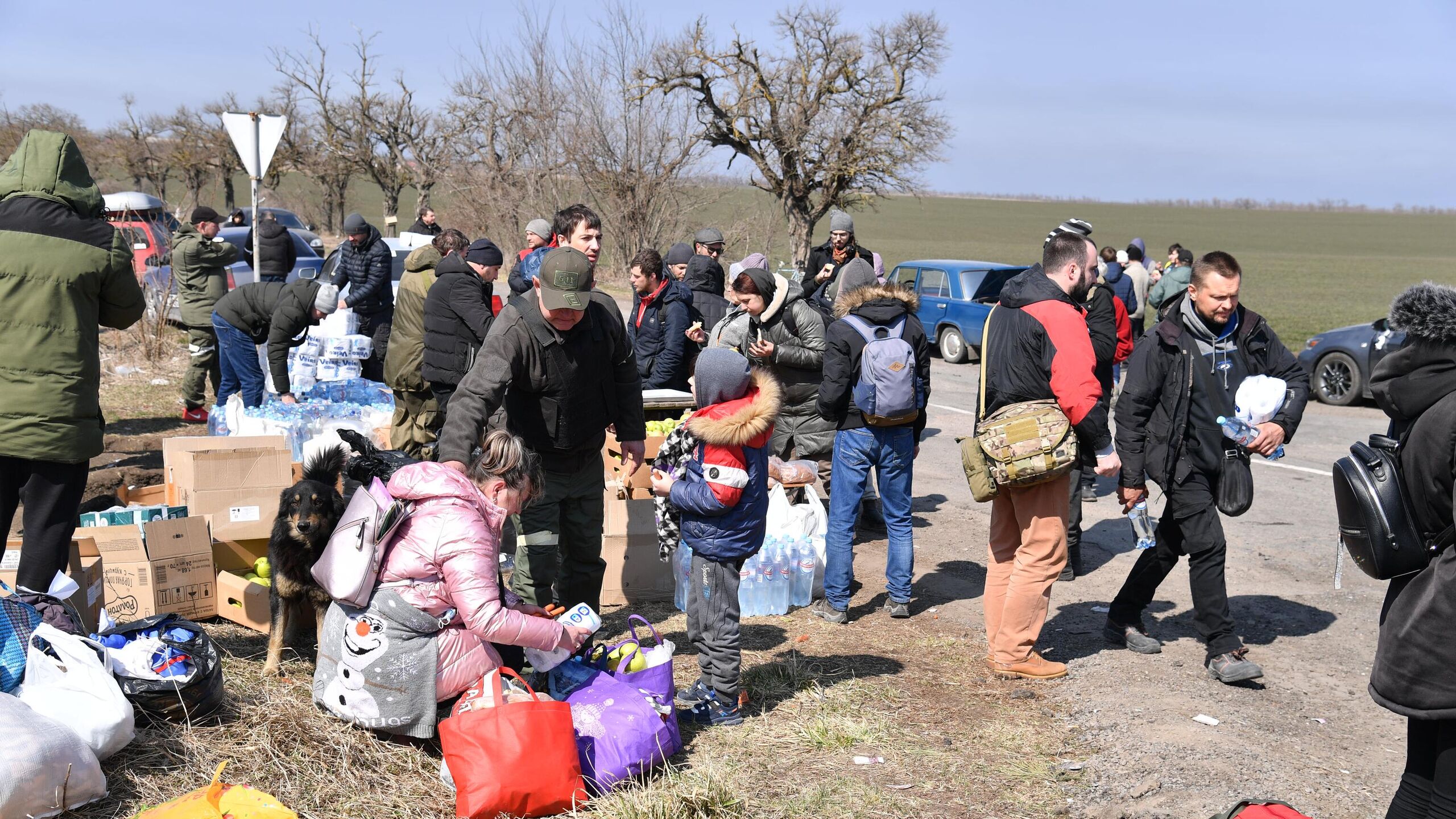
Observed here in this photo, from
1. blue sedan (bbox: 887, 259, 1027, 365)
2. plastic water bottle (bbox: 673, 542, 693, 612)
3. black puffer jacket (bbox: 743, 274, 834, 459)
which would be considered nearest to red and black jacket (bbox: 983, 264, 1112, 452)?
black puffer jacket (bbox: 743, 274, 834, 459)

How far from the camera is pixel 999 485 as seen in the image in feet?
16.0

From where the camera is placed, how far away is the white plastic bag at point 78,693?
3348 millimetres

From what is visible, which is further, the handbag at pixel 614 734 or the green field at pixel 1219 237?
the green field at pixel 1219 237

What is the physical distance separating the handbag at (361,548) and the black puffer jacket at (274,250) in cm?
993

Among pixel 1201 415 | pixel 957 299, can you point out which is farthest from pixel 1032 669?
pixel 957 299

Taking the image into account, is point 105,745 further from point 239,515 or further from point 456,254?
point 456,254

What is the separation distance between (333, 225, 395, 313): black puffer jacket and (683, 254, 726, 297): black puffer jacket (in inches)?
137

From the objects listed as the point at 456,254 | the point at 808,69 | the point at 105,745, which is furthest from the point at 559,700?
the point at 808,69

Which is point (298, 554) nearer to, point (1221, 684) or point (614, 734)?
point (614, 734)

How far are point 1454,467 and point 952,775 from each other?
214 cm

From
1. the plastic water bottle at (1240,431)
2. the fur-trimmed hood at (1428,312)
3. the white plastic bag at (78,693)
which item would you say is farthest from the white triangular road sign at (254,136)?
the fur-trimmed hood at (1428,312)

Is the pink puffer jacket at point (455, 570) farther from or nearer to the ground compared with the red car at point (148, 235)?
nearer to the ground

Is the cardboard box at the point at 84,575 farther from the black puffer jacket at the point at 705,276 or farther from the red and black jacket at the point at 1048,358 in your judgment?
the black puffer jacket at the point at 705,276

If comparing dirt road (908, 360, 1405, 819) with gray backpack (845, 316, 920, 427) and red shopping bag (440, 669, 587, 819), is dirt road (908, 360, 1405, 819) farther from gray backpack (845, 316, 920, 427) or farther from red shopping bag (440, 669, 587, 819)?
red shopping bag (440, 669, 587, 819)
